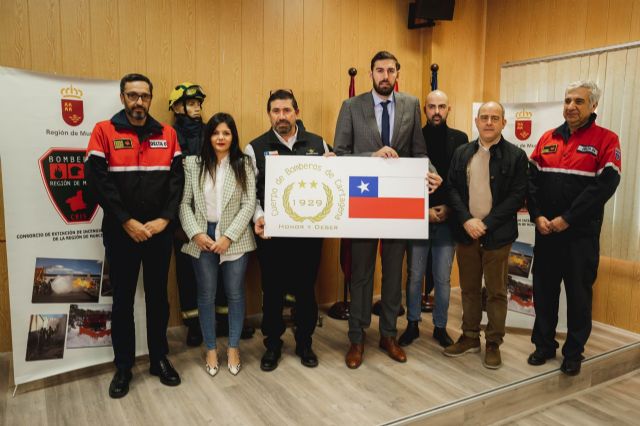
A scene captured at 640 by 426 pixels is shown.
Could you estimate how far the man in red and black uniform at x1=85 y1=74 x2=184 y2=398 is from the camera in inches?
93.4

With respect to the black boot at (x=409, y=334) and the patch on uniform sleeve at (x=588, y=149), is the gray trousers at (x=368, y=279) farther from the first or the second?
the patch on uniform sleeve at (x=588, y=149)

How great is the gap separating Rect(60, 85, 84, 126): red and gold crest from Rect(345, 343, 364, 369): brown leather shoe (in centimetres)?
197

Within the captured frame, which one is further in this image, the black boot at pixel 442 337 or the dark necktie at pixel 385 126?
the black boot at pixel 442 337

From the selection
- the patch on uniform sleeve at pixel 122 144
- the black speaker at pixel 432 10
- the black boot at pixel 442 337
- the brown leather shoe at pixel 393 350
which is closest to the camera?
the patch on uniform sleeve at pixel 122 144

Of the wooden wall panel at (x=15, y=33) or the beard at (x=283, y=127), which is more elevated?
the wooden wall panel at (x=15, y=33)

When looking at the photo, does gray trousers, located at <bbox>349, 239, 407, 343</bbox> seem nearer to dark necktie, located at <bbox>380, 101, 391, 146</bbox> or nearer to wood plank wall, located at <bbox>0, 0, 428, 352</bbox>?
dark necktie, located at <bbox>380, 101, 391, 146</bbox>

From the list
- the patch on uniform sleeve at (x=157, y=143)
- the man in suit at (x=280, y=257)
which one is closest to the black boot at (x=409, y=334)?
the man in suit at (x=280, y=257)

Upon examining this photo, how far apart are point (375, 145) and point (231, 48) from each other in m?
1.43

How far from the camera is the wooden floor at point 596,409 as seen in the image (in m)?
2.58

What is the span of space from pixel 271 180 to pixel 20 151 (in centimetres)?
126

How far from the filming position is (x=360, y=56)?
13.4 feet

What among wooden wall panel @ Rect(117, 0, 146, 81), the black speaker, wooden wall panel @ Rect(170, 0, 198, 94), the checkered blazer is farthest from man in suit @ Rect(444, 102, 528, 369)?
wooden wall panel @ Rect(117, 0, 146, 81)

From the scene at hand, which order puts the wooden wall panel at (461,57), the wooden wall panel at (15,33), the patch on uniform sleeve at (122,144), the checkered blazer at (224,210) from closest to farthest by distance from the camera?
the patch on uniform sleeve at (122,144)
the checkered blazer at (224,210)
the wooden wall panel at (15,33)
the wooden wall panel at (461,57)

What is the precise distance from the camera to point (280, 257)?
273 centimetres
